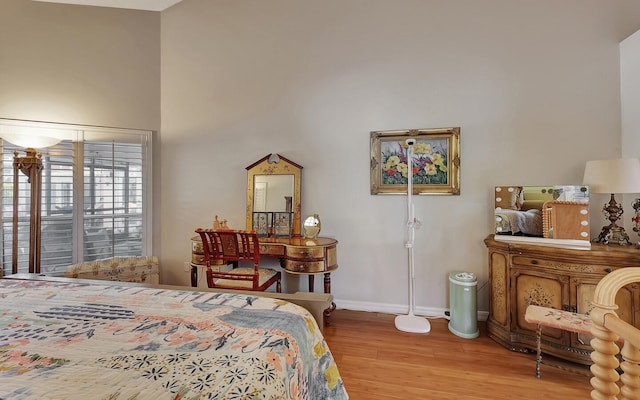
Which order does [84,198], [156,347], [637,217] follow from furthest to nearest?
[84,198] → [637,217] → [156,347]

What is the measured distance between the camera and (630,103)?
2.33 m

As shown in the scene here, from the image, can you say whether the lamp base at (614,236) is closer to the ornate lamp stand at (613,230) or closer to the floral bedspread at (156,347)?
the ornate lamp stand at (613,230)

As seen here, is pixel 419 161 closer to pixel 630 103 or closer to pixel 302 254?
pixel 302 254

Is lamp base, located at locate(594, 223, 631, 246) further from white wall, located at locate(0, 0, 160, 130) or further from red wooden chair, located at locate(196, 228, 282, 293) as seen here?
white wall, located at locate(0, 0, 160, 130)

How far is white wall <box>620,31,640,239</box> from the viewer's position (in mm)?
2274

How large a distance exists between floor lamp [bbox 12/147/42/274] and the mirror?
13.8 ft

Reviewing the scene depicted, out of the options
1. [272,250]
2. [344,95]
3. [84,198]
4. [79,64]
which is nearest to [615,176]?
[344,95]

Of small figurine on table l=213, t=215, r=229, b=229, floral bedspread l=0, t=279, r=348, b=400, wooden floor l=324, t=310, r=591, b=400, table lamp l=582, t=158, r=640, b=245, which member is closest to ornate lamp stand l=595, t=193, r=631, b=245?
table lamp l=582, t=158, r=640, b=245

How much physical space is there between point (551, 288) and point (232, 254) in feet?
8.12

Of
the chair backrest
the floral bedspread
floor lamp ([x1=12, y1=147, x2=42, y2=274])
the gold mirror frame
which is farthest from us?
the gold mirror frame

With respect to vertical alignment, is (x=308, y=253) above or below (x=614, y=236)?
below

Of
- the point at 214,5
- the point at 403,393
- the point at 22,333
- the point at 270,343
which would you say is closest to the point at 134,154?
the point at 214,5

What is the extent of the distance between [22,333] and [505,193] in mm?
3038

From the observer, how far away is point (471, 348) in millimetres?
2240
